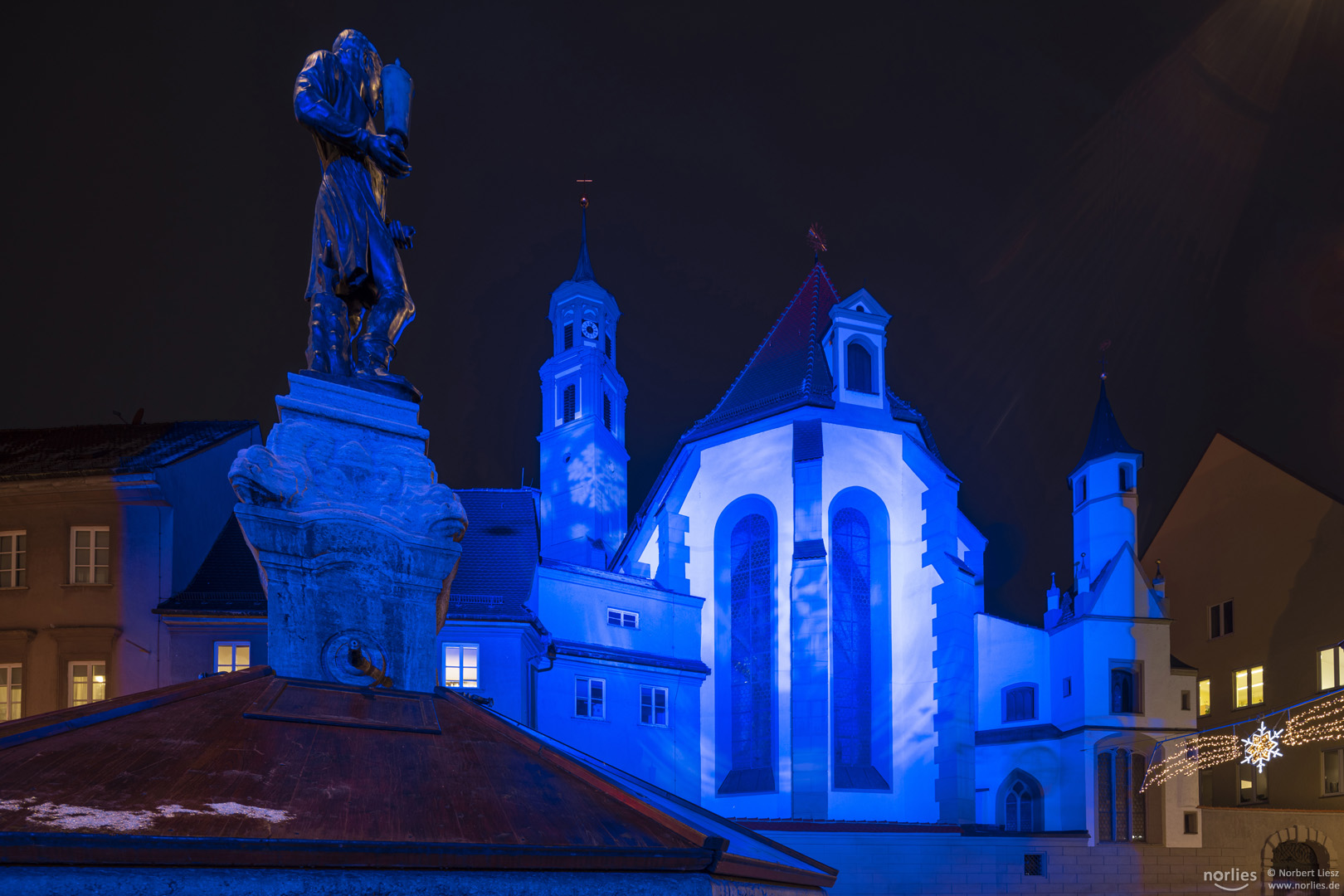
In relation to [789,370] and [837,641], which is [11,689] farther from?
[789,370]

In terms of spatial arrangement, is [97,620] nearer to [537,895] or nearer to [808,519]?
[808,519]

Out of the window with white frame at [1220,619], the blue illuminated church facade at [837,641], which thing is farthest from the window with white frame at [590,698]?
the window with white frame at [1220,619]

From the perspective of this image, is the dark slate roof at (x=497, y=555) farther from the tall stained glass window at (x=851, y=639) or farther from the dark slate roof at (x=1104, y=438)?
the dark slate roof at (x=1104, y=438)

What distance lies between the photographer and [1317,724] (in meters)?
31.9

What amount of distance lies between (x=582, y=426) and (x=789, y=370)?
17.6m

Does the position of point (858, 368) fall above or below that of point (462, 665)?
above

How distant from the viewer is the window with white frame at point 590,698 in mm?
28562

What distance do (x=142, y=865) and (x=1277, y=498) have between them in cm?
3785

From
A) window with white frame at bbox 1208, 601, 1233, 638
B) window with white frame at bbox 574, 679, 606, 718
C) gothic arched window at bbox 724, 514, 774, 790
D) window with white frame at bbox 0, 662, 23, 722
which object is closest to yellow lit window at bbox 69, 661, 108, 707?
window with white frame at bbox 0, 662, 23, 722

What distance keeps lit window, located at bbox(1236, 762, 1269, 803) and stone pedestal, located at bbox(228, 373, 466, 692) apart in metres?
33.8

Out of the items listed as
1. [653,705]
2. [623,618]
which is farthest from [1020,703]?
[623,618]

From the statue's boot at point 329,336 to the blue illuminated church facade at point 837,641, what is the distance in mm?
17804

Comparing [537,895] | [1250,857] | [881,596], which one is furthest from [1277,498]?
[537,895]

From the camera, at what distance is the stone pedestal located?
24.8 feet
